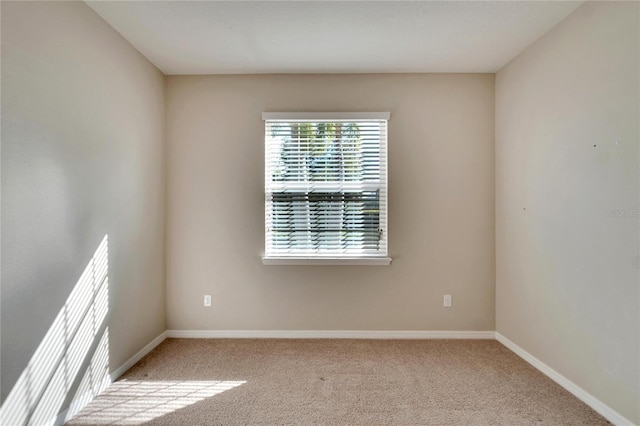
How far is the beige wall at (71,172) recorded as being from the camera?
1639 mm

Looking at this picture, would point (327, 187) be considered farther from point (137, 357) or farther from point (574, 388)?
point (574, 388)

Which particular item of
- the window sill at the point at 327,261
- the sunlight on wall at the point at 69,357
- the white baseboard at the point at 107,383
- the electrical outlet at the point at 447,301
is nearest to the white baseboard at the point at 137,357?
the white baseboard at the point at 107,383

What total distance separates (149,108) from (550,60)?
3.35 metres

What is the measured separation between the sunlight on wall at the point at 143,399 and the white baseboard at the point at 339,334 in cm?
82

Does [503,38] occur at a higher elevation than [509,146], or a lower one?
higher

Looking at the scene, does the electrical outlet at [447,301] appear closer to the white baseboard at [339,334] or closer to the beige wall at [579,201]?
the white baseboard at [339,334]

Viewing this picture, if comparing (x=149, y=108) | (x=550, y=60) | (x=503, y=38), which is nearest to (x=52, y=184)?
(x=149, y=108)

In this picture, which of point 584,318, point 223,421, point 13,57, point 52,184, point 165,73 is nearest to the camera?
point 13,57

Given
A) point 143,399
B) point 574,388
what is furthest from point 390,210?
point 143,399

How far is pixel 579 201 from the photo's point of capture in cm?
222

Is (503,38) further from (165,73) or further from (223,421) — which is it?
(223,421)

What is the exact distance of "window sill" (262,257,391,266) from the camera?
3199 millimetres

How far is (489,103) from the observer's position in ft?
10.6

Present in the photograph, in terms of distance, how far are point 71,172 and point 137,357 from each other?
65.4 inches
